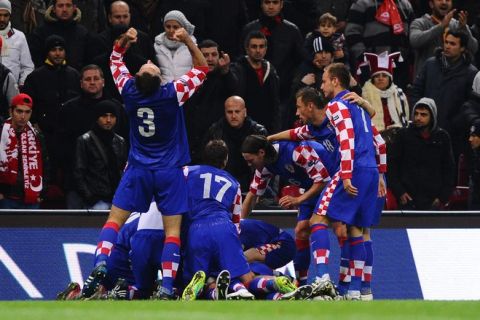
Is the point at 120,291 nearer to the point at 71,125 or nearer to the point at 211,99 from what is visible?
the point at 71,125

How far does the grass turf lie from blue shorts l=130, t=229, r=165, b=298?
5.64 ft

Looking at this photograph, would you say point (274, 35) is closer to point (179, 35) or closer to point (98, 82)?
point (98, 82)

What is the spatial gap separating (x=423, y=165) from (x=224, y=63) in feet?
9.26

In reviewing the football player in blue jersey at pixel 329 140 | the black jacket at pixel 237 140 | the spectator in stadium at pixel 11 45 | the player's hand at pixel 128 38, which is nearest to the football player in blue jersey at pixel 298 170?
the football player in blue jersey at pixel 329 140

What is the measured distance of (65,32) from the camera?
1853 centimetres

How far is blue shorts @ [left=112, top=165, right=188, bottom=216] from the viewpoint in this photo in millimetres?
14430

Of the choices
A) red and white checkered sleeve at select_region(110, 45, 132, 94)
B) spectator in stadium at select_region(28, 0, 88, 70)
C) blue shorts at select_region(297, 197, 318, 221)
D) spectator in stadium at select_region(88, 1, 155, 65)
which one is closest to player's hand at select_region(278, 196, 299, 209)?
blue shorts at select_region(297, 197, 318, 221)

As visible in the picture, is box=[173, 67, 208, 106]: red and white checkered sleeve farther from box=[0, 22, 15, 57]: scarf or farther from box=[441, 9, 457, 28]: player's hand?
box=[441, 9, 457, 28]: player's hand

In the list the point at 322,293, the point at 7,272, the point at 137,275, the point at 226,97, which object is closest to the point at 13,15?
the point at 226,97

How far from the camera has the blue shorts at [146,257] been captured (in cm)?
1466

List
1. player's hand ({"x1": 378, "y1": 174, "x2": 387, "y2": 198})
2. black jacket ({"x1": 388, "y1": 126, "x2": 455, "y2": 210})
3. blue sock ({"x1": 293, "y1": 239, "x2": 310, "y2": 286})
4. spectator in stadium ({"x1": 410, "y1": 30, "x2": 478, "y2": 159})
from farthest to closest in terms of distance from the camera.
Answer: spectator in stadium ({"x1": 410, "y1": 30, "x2": 478, "y2": 159})
black jacket ({"x1": 388, "y1": 126, "x2": 455, "y2": 210})
blue sock ({"x1": 293, "y1": 239, "x2": 310, "y2": 286})
player's hand ({"x1": 378, "y1": 174, "x2": 387, "y2": 198})

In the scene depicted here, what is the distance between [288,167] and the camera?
50.5 feet

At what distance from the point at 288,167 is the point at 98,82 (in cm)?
334

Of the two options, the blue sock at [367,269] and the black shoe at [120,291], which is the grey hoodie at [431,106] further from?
the black shoe at [120,291]
